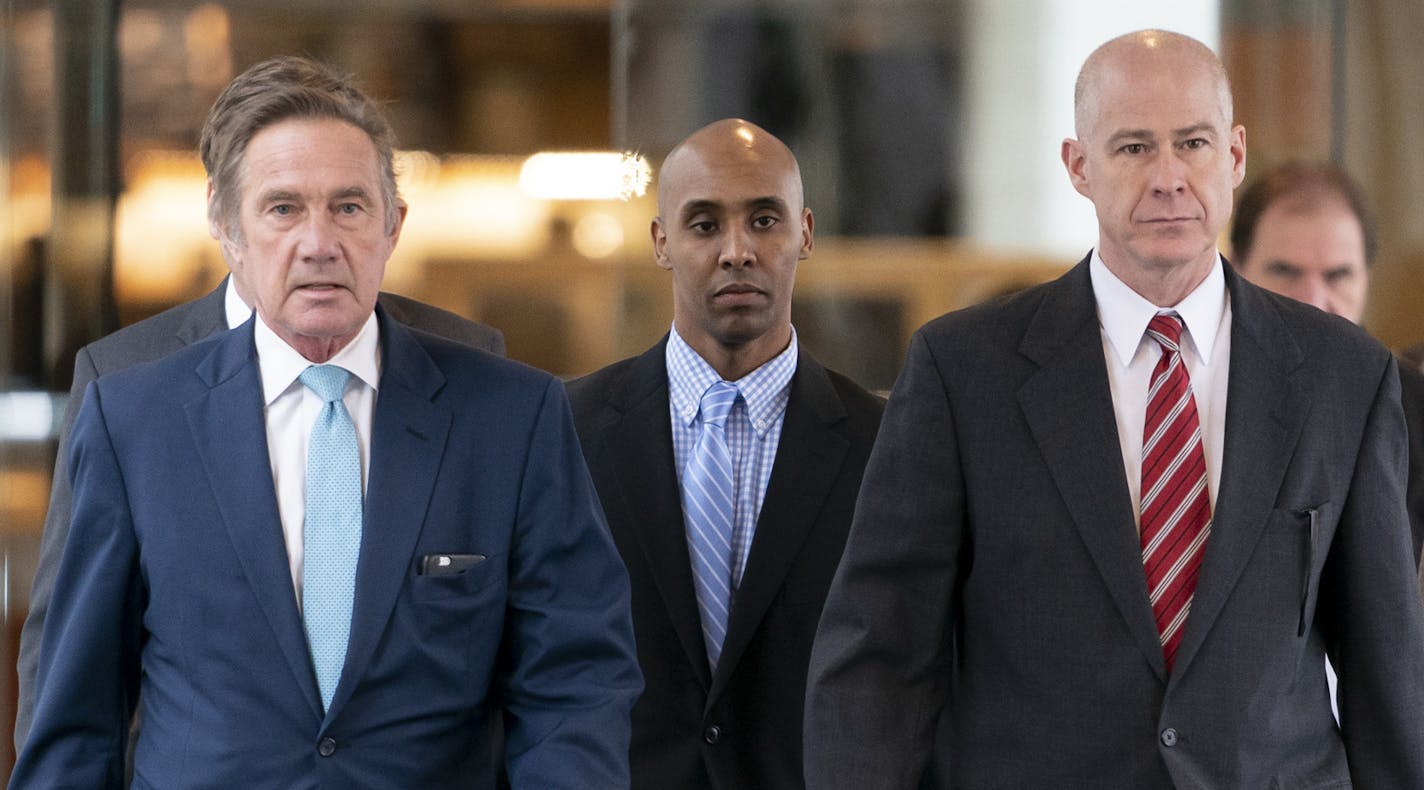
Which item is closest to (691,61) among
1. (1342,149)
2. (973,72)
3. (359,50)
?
(973,72)

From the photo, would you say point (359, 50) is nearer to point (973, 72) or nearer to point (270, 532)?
point (973, 72)

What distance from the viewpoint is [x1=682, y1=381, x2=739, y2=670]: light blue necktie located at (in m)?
3.87

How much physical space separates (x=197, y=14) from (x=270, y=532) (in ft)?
14.8

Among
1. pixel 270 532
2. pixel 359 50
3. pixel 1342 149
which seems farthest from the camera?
pixel 359 50

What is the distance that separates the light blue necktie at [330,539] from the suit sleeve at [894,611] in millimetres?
773

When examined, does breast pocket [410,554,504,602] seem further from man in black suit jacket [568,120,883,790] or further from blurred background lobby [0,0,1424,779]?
blurred background lobby [0,0,1424,779]

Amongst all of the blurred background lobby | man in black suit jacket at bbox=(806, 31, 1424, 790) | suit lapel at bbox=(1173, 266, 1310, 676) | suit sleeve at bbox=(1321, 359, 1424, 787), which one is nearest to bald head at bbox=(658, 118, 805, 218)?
man in black suit jacket at bbox=(806, 31, 1424, 790)

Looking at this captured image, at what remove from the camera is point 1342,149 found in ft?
22.2

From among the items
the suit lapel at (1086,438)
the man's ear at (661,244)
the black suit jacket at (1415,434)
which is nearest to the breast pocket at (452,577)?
the suit lapel at (1086,438)

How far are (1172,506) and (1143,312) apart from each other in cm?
33

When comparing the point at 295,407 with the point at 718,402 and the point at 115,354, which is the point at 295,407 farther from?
the point at 718,402

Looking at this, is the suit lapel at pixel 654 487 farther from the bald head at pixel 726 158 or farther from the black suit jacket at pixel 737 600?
the bald head at pixel 726 158

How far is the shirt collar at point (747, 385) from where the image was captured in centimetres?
402

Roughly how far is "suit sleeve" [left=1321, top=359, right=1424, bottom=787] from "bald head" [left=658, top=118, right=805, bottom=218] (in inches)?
58.6
